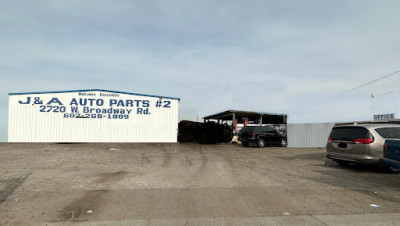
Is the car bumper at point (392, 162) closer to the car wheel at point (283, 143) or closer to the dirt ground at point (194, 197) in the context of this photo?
the dirt ground at point (194, 197)

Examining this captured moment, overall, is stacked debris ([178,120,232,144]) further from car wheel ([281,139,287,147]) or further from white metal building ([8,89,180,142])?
car wheel ([281,139,287,147])

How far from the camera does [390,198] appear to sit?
227 inches

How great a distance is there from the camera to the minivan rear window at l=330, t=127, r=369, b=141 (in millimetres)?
9255

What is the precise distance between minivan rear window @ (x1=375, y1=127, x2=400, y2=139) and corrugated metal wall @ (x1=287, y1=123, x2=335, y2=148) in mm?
11908

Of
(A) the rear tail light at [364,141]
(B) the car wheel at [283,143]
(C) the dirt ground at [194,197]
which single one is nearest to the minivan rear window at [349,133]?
(A) the rear tail light at [364,141]

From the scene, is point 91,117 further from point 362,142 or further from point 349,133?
point 362,142

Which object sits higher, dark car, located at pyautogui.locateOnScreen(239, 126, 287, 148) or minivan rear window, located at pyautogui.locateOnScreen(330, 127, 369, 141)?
minivan rear window, located at pyautogui.locateOnScreen(330, 127, 369, 141)

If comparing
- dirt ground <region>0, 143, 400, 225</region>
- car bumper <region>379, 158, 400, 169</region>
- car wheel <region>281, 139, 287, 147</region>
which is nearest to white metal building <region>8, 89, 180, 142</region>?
car wheel <region>281, 139, 287, 147</region>

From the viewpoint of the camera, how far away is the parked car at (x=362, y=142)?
351 inches

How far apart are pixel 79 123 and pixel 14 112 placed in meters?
5.01

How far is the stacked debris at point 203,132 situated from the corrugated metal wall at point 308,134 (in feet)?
18.6

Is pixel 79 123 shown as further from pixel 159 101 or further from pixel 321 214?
pixel 321 214

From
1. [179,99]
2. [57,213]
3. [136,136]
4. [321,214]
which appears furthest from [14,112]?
[321,214]

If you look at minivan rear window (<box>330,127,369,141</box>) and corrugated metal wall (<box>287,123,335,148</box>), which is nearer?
minivan rear window (<box>330,127,369,141</box>)
